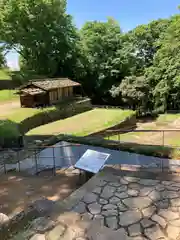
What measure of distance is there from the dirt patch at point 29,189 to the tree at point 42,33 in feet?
87.1

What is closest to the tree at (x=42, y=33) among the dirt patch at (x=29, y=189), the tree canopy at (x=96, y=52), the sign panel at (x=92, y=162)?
the tree canopy at (x=96, y=52)

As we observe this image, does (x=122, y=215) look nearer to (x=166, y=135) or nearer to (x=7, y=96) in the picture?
(x=166, y=135)

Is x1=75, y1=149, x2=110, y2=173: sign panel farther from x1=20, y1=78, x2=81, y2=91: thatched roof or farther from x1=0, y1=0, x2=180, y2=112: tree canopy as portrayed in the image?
x1=0, y1=0, x2=180, y2=112: tree canopy

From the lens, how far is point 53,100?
25.0 meters

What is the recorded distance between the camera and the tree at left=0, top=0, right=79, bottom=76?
30.2 m

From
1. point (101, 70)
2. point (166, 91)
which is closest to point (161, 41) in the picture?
point (166, 91)

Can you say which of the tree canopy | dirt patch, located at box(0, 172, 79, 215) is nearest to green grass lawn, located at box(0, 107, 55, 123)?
the tree canopy

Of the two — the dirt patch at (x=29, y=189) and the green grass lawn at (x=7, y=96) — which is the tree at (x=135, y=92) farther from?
the dirt patch at (x=29, y=189)

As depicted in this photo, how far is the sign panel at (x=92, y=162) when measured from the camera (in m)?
5.92

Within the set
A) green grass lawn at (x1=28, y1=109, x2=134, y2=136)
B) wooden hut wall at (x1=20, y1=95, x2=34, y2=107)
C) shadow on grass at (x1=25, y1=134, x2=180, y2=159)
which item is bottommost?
green grass lawn at (x1=28, y1=109, x2=134, y2=136)

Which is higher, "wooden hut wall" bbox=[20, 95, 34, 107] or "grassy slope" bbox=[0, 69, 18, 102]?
"grassy slope" bbox=[0, 69, 18, 102]

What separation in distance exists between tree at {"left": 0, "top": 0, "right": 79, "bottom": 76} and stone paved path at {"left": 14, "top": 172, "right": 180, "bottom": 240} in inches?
1127

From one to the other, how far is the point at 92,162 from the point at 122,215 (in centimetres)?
187

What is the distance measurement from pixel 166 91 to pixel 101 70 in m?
9.65
